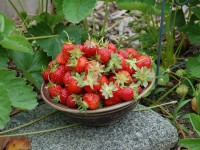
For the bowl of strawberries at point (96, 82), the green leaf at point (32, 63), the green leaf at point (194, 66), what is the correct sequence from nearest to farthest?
the bowl of strawberries at point (96, 82) → the green leaf at point (32, 63) → the green leaf at point (194, 66)

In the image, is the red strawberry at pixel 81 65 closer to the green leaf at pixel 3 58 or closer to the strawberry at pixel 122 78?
the strawberry at pixel 122 78

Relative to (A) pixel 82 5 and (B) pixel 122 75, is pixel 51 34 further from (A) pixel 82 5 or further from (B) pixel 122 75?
(B) pixel 122 75

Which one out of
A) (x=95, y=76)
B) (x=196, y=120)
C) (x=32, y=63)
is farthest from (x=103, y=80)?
(x=32, y=63)

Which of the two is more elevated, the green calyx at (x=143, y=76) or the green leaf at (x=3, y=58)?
the green leaf at (x=3, y=58)

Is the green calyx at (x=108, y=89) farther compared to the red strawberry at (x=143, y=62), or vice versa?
the red strawberry at (x=143, y=62)

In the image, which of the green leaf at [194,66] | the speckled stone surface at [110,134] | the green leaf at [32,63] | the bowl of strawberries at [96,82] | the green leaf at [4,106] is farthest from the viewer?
the green leaf at [194,66]

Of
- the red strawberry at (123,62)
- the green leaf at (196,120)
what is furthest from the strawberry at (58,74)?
the green leaf at (196,120)

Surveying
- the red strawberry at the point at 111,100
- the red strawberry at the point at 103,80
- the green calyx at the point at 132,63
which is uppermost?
the green calyx at the point at 132,63

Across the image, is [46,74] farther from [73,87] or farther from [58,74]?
[73,87]

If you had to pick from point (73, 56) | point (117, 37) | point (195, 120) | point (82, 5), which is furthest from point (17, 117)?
point (117, 37)
